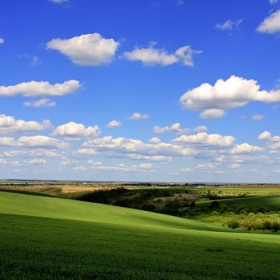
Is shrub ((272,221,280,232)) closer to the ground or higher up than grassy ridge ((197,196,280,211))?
closer to the ground

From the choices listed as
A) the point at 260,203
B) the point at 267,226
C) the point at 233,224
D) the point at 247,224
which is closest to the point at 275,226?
the point at 267,226

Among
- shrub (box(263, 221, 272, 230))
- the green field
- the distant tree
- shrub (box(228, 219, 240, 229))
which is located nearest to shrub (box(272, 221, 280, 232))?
the distant tree

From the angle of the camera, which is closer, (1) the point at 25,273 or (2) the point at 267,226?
(1) the point at 25,273

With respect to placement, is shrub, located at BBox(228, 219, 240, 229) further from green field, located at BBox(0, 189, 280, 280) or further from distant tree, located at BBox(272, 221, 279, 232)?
green field, located at BBox(0, 189, 280, 280)

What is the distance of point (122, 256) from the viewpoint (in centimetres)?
2034

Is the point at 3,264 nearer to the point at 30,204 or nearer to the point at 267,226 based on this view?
the point at 30,204

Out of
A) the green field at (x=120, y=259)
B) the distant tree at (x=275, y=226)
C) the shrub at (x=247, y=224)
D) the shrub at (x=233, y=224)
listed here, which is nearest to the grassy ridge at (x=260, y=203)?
the shrub at (x=247, y=224)

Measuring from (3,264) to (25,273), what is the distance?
1.85m

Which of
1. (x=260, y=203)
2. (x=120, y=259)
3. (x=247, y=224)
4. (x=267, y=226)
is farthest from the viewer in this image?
(x=260, y=203)

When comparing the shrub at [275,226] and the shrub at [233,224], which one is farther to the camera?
the shrub at [233,224]

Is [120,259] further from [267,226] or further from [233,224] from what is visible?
[233,224]

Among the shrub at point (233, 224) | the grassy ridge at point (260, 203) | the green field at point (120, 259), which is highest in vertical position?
the green field at point (120, 259)

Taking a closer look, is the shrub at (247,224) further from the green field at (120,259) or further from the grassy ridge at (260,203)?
the grassy ridge at (260,203)

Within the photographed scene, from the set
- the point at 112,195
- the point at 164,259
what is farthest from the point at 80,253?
the point at 112,195
